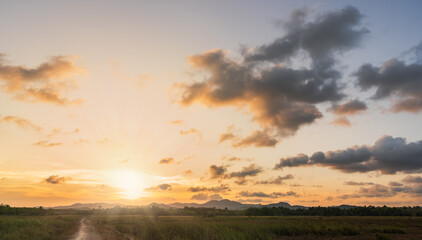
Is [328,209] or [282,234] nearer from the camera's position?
[282,234]

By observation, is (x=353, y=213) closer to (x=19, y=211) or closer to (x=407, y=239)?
(x=407, y=239)

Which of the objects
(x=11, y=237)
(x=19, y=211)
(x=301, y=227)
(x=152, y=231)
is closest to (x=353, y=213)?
(x=301, y=227)

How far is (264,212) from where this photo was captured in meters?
130

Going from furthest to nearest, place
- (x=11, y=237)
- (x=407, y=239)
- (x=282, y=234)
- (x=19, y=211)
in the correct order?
(x=19, y=211) → (x=282, y=234) → (x=11, y=237) → (x=407, y=239)

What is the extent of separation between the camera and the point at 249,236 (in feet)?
74.8

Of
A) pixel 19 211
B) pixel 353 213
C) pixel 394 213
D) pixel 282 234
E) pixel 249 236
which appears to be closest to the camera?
pixel 249 236

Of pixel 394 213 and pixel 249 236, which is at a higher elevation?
pixel 249 236

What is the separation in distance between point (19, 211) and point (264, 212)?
110 metres

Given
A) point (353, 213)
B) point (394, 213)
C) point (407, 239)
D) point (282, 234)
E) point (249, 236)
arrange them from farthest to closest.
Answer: point (353, 213)
point (394, 213)
point (282, 234)
point (407, 239)
point (249, 236)

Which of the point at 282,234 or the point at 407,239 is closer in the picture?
the point at 407,239

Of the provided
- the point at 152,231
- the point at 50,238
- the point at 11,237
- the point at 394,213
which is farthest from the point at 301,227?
the point at 394,213

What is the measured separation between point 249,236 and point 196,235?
511 centimetres

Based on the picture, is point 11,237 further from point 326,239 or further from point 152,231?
point 326,239

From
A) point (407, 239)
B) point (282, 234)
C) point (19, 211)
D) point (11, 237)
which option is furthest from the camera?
point (19, 211)
